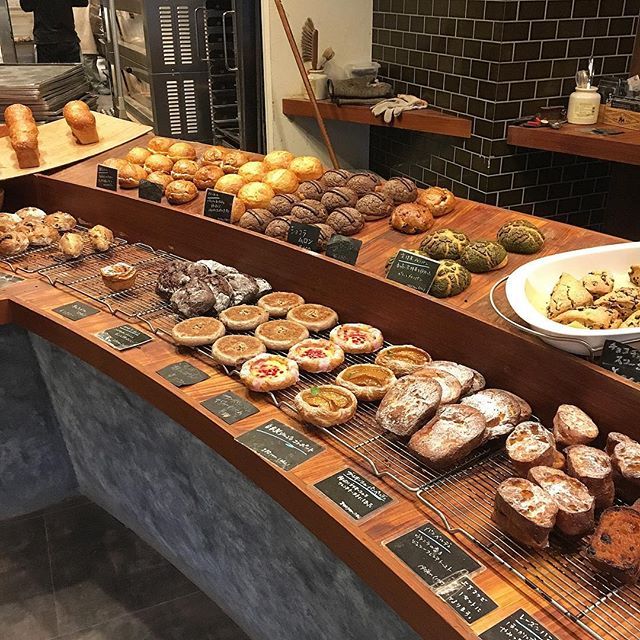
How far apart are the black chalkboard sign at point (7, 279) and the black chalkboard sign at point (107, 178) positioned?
612mm

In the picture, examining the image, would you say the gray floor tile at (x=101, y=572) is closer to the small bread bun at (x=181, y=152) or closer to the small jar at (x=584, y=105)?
the small bread bun at (x=181, y=152)

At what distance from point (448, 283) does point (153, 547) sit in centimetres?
177

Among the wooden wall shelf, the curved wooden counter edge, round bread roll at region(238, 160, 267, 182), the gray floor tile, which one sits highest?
round bread roll at region(238, 160, 267, 182)

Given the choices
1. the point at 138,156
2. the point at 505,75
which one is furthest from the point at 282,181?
the point at 505,75

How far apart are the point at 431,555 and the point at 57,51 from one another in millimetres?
6955

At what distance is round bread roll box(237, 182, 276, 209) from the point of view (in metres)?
2.57

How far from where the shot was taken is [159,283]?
2.33 metres

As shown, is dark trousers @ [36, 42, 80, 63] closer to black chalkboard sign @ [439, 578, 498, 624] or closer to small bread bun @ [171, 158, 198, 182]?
small bread bun @ [171, 158, 198, 182]

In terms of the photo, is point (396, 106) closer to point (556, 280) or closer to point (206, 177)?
point (206, 177)

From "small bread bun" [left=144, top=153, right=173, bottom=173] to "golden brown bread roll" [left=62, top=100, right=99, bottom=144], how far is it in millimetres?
558

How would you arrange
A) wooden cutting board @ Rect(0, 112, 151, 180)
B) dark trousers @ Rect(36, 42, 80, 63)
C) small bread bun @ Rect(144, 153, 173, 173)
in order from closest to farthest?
1. small bread bun @ Rect(144, 153, 173, 173)
2. wooden cutting board @ Rect(0, 112, 151, 180)
3. dark trousers @ Rect(36, 42, 80, 63)

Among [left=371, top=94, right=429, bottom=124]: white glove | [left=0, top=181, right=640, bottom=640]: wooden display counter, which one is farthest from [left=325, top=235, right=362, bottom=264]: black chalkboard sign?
[left=371, top=94, right=429, bottom=124]: white glove

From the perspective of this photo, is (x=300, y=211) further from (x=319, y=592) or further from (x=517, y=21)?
(x=517, y=21)

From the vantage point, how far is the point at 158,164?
305 centimetres
